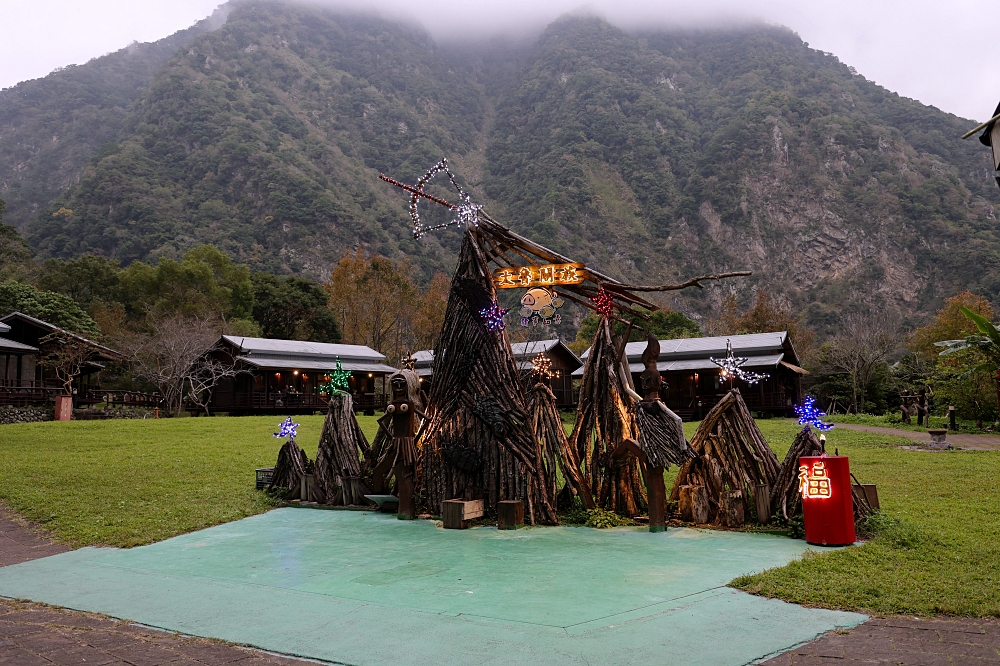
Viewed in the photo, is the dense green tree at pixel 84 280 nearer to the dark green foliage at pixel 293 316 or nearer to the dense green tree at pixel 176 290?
the dense green tree at pixel 176 290

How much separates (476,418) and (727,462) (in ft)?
10.8

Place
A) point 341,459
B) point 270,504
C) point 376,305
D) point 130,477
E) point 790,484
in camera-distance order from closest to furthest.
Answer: point 790,484
point 341,459
point 270,504
point 130,477
point 376,305

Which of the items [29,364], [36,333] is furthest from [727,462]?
[36,333]

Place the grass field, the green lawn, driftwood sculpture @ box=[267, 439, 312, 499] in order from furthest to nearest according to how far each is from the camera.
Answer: driftwood sculpture @ box=[267, 439, 312, 499] → the green lawn → the grass field

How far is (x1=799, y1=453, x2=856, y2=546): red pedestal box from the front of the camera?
7453mm

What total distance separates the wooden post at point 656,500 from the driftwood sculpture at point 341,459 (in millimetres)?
4552

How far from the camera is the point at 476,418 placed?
9.70m

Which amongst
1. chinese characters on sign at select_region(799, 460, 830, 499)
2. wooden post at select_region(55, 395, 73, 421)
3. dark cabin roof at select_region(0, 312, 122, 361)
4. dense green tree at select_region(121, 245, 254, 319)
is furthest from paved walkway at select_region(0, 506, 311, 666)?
dense green tree at select_region(121, 245, 254, 319)

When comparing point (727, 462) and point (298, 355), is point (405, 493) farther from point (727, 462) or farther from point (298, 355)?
point (298, 355)

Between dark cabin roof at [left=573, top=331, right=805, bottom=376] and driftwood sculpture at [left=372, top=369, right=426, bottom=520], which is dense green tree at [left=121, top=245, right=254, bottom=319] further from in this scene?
driftwood sculpture at [left=372, top=369, right=426, bottom=520]

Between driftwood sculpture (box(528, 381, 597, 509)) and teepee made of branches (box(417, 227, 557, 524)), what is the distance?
0.15m

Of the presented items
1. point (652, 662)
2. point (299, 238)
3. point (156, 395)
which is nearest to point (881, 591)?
point (652, 662)

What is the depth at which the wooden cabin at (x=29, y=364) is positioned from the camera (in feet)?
99.3

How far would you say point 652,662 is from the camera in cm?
426
